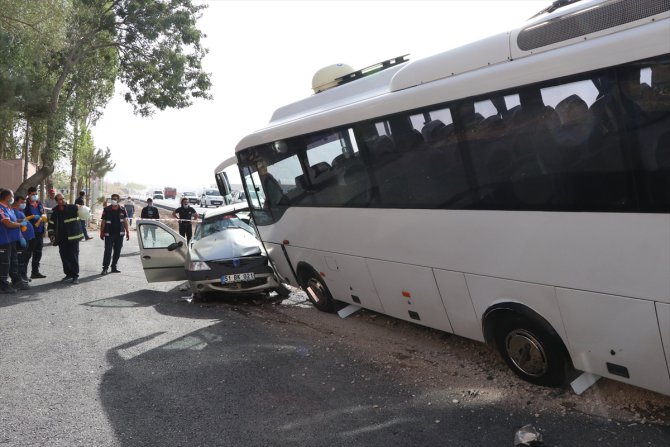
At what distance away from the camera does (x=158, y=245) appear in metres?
9.76

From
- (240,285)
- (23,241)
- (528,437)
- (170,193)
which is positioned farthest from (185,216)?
(170,193)

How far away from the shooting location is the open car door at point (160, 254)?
31.9 ft

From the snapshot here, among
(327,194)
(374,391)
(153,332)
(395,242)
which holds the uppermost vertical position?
(327,194)

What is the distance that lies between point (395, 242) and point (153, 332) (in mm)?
3716

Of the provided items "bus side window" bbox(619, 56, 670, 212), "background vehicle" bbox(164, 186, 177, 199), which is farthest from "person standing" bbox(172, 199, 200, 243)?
"background vehicle" bbox(164, 186, 177, 199)

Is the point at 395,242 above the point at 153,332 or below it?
above

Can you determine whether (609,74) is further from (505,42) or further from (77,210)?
(77,210)

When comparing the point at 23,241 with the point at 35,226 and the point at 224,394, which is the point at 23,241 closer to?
the point at 35,226

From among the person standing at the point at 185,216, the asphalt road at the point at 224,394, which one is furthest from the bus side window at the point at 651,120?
the person standing at the point at 185,216

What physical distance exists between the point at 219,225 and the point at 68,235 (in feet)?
11.8

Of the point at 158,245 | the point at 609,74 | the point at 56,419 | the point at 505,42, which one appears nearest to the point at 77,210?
the point at 158,245

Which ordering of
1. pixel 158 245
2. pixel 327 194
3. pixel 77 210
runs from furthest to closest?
1. pixel 77 210
2. pixel 158 245
3. pixel 327 194

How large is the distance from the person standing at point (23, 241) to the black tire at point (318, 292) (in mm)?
5950

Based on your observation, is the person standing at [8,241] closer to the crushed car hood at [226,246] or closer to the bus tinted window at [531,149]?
the crushed car hood at [226,246]
